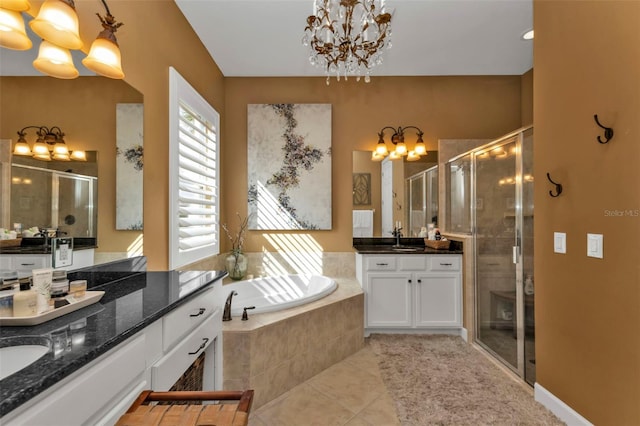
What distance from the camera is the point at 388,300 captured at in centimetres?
303

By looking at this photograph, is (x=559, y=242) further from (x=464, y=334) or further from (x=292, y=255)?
(x=292, y=255)

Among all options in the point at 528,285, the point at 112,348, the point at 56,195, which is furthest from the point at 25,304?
the point at 528,285

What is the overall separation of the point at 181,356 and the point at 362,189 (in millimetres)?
2653

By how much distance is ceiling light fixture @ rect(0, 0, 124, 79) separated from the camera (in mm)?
1031

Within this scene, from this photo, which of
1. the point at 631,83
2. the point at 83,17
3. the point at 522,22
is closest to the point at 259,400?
the point at 83,17

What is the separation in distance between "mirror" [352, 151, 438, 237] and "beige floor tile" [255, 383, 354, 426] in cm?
184

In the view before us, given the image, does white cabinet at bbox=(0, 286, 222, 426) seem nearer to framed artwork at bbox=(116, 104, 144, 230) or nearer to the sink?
the sink

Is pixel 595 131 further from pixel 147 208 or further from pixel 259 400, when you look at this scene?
pixel 147 208

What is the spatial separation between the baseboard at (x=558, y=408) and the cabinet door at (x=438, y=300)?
102cm

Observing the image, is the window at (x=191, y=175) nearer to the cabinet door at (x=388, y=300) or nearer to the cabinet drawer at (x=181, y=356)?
the cabinet drawer at (x=181, y=356)

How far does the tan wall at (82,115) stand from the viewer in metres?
1.08

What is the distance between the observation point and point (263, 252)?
3521 mm

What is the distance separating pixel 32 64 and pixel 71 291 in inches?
34.6

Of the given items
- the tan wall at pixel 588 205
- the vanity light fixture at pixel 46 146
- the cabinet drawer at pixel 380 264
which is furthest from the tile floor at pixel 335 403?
the vanity light fixture at pixel 46 146
